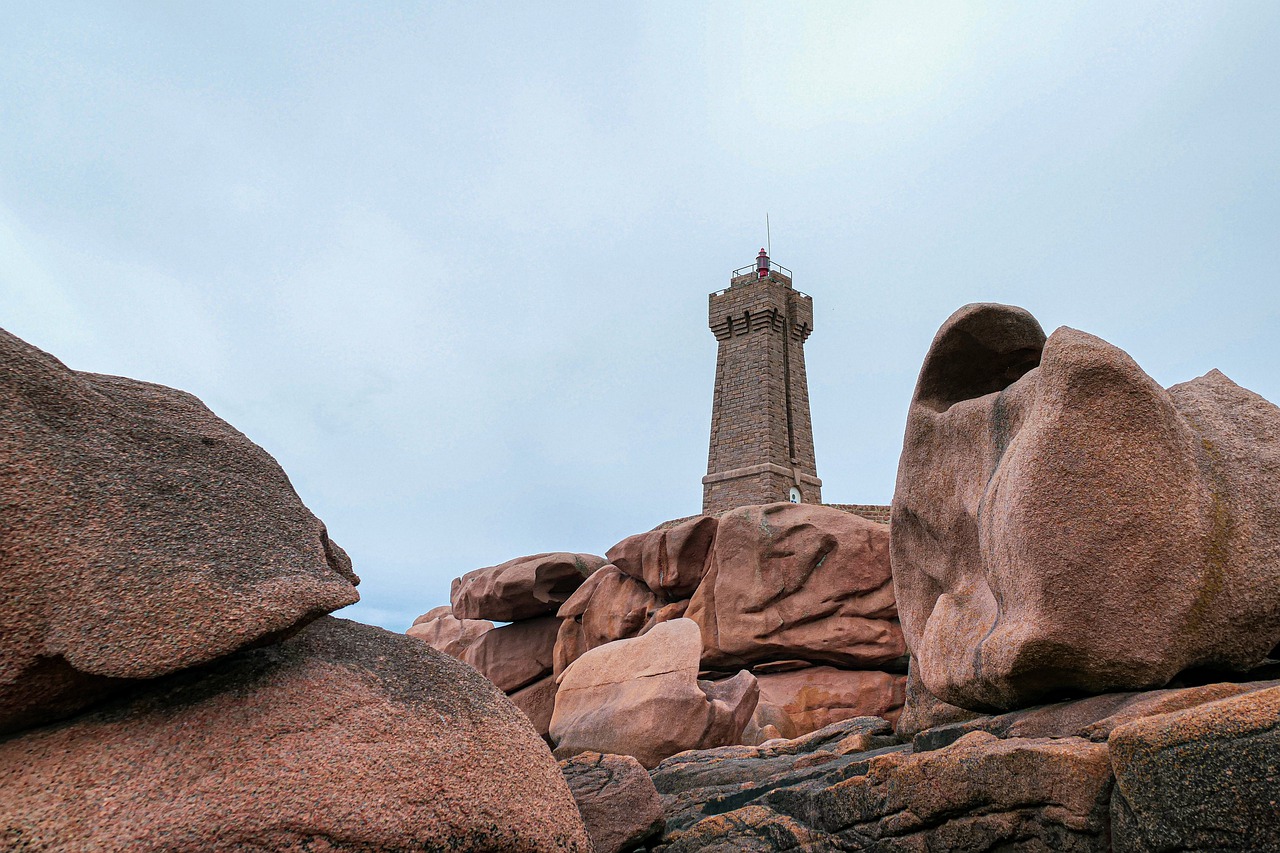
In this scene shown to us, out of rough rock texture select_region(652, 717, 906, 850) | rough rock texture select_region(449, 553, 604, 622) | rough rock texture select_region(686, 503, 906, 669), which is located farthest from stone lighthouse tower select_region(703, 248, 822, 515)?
rough rock texture select_region(652, 717, 906, 850)

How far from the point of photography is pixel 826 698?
13.1 metres

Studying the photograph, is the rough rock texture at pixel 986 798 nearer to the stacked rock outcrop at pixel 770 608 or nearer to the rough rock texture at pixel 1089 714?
the rough rock texture at pixel 1089 714

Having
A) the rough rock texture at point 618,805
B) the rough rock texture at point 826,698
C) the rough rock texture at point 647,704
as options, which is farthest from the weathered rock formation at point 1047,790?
the rough rock texture at point 826,698

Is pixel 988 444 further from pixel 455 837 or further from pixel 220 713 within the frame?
pixel 220 713

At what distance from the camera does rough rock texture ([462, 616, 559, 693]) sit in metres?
18.6

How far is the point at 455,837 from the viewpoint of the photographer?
3.28 m

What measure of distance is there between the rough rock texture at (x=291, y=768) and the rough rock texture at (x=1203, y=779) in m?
2.10

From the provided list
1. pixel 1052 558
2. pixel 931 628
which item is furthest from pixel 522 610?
pixel 1052 558

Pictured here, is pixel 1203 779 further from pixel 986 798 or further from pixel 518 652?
pixel 518 652

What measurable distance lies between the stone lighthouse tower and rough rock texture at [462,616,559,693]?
1391 cm

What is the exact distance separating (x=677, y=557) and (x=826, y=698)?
13.0 feet

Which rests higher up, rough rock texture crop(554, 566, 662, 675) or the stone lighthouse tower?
the stone lighthouse tower

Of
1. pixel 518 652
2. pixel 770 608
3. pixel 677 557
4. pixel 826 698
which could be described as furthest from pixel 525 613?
pixel 826 698

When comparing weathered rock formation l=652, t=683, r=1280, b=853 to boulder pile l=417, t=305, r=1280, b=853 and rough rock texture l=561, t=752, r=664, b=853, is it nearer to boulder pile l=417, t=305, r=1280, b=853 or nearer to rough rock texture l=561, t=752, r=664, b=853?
boulder pile l=417, t=305, r=1280, b=853
